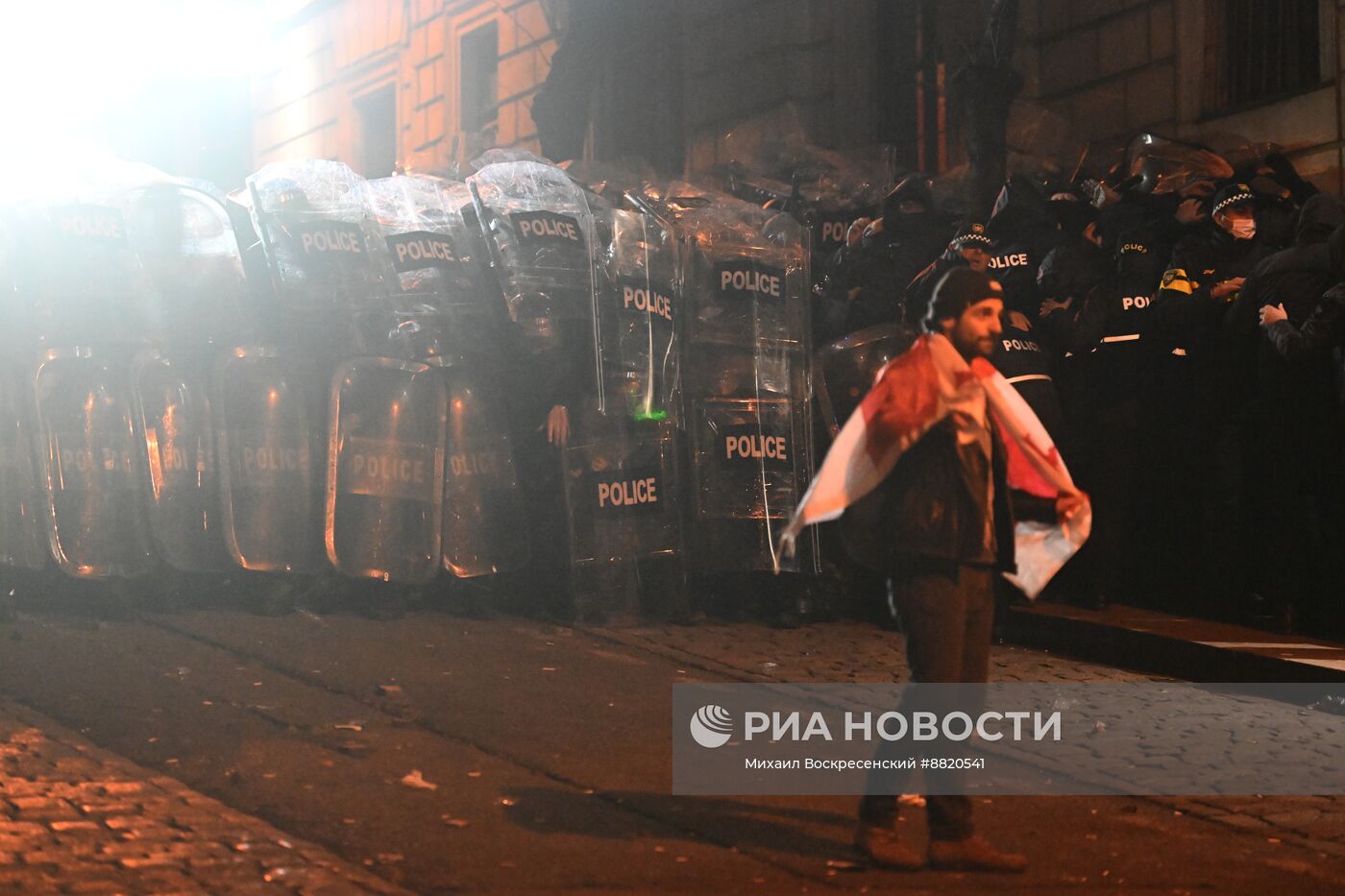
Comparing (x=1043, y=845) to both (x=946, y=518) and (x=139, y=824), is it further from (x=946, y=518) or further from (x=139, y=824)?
(x=139, y=824)

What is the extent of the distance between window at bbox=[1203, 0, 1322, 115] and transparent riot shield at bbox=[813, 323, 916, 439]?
242 inches

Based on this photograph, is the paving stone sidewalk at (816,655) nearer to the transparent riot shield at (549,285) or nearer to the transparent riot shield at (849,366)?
the transparent riot shield at (849,366)

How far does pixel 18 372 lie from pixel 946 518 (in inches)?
204

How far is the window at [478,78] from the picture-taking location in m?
23.7

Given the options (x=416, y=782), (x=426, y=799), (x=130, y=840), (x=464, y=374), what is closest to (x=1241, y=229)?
(x=464, y=374)

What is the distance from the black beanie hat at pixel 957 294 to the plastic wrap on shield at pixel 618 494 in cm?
403

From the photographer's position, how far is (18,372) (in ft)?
27.8

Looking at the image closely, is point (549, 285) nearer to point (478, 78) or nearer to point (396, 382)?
point (396, 382)

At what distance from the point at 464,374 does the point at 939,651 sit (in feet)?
15.3

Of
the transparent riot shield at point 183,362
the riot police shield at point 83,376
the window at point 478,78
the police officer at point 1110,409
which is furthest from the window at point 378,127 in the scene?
the police officer at point 1110,409

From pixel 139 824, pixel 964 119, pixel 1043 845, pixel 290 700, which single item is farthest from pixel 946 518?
pixel 964 119

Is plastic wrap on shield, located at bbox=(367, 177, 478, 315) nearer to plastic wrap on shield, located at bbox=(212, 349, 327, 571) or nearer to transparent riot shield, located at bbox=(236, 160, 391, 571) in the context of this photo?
transparent riot shield, located at bbox=(236, 160, 391, 571)

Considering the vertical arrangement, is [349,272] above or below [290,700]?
above
